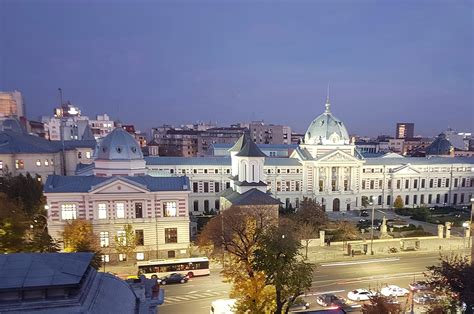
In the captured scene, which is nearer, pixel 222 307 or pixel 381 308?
pixel 381 308

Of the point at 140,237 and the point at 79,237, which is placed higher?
the point at 79,237

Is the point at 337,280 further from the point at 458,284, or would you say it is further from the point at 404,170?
the point at 404,170

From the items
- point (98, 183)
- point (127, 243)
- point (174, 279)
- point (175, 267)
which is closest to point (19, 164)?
point (98, 183)

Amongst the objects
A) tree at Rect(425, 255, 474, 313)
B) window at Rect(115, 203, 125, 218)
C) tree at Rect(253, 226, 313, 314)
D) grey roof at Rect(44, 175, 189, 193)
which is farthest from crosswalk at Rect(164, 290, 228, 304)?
tree at Rect(425, 255, 474, 313)

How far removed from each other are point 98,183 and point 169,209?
9.90m

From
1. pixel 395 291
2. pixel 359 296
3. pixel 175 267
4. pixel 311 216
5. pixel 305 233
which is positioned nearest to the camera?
pixel 359 296

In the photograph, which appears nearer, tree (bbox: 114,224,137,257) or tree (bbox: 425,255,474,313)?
tree (bbox: 425,255,474,313)

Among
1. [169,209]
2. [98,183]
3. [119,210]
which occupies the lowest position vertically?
[169,209]

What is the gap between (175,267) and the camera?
130 ft

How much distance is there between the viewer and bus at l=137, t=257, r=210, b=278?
3922 cm

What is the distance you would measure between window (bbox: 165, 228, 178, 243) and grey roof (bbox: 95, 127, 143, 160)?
13021mm

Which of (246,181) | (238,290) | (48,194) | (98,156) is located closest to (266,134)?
(246,181)

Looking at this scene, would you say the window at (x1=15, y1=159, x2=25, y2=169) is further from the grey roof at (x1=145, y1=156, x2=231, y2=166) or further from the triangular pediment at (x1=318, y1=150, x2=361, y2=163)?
the triangular pediment at (x1=318, y1=150, x2=361, y2=163)

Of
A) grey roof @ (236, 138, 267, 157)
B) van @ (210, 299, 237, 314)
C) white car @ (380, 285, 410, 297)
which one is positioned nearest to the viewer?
van @ (210, 299, 237, 314)
